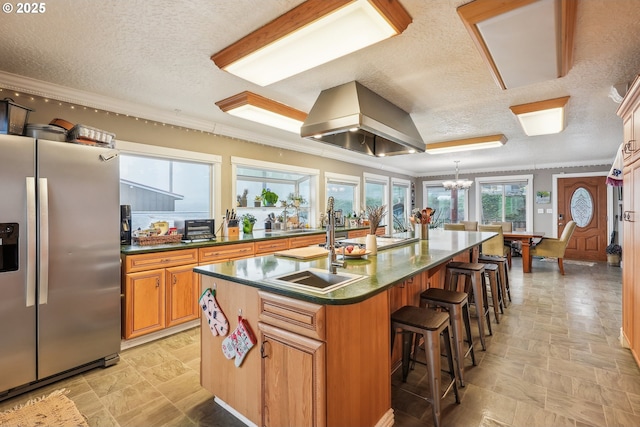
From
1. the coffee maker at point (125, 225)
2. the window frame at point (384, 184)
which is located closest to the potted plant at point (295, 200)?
the window frame at point (384, 184)

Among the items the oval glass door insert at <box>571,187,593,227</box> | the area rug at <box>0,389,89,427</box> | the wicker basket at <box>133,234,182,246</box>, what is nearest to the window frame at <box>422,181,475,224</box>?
the oval glass door insert at <box>571,187,593,227</box>

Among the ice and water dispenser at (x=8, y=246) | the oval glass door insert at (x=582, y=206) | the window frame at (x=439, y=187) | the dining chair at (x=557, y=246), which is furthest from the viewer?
the window frame at (x=439, y=187)

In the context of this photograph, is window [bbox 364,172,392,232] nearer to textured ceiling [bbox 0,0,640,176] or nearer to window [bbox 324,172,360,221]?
window [bbox 324,172,360,221]

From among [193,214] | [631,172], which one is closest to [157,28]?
[193,214]

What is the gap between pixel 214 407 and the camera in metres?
2.00

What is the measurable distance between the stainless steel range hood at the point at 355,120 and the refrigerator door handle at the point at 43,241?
195cm

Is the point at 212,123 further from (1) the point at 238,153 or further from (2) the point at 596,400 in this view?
(2) the point at 596,400

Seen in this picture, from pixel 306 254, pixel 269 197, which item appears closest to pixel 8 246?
pixel 306 254

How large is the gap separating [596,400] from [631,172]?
178 cm

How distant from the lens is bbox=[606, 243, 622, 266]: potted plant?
21.4 feet

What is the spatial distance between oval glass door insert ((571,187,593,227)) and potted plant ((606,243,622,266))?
2.78 feet

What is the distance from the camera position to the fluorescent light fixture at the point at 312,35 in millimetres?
1597

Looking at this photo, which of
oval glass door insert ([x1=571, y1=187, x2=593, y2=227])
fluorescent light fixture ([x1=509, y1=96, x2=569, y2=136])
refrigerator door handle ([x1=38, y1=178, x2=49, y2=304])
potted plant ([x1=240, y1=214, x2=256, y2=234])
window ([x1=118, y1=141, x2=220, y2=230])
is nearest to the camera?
refrigerator door handle ([x1=38, y1=178, x2=49, y2=304])

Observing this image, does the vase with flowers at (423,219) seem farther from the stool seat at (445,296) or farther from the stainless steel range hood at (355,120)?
the stool seat at (445,296)
